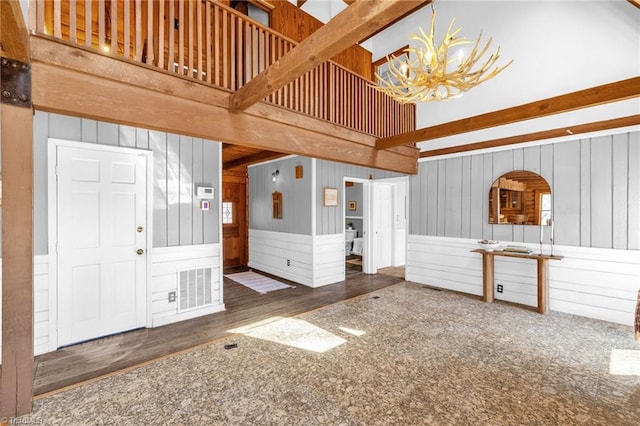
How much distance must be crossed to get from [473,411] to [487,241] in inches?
123

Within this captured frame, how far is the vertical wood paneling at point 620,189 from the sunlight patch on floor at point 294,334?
3.83 metres

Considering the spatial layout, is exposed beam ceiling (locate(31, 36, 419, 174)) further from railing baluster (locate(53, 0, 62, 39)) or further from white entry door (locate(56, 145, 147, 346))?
white entry door (locate(56, 145, 147, 346))

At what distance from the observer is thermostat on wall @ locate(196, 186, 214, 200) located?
388 cm

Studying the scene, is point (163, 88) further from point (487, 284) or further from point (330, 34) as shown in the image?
point (487, 284)

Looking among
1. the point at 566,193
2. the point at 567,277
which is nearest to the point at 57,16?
the point at 566,193

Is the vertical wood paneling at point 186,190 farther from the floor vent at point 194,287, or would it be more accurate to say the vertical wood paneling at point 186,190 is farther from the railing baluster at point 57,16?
the railing baluster at point 57,16

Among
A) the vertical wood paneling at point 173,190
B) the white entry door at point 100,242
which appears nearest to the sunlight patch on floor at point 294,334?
the white entry door at point 100,242

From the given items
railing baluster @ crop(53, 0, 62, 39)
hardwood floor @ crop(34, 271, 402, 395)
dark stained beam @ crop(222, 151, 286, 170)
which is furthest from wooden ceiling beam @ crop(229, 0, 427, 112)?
dark stained beam @ crop(222, 151, 286, 170)

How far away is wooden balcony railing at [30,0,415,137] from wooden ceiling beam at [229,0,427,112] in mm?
694

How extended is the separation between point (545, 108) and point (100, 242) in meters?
5.12

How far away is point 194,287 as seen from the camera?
3918 mm

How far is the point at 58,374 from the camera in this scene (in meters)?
2.53

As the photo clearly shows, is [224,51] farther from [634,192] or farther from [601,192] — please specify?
[634,192]

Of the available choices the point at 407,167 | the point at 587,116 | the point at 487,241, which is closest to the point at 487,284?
the point at 487,241
